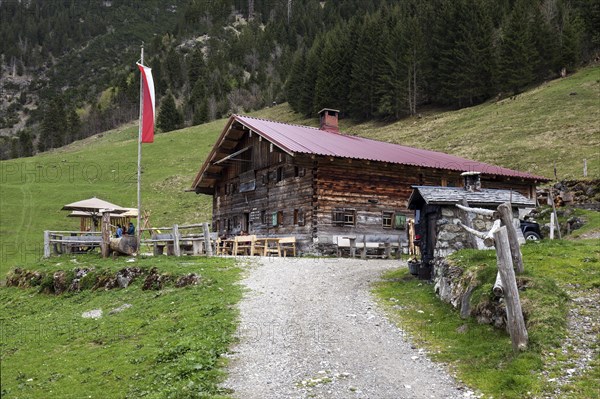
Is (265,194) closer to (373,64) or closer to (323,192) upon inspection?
(323,192)

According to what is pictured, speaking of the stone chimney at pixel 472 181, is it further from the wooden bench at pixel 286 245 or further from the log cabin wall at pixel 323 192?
the wooden bench at pixel 286 245

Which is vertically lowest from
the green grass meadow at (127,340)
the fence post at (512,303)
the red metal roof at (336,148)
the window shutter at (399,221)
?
the green grass meadow at (127,340)

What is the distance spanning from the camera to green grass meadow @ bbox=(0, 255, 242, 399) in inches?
340

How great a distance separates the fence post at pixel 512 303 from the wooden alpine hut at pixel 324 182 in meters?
17.0

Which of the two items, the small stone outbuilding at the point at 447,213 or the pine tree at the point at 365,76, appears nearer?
the small stone outbuilding at the point at 447,213

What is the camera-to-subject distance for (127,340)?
38.4 ft

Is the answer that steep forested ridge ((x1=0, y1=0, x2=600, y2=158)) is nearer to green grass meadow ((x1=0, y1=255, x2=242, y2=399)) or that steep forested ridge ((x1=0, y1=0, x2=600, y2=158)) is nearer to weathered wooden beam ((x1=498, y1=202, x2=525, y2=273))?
green grass meadow ((x1=0, y1=255, x2=242, y2=399))

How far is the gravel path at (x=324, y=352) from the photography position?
8.20 metres

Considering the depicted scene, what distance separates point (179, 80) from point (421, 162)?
126 metres

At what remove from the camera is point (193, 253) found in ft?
76.5

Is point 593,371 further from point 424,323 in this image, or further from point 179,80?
point 179,80

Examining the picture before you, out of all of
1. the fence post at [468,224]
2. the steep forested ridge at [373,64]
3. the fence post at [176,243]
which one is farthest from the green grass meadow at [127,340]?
the steep forested ridge at [373,64]

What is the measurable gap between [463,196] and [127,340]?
10.7m

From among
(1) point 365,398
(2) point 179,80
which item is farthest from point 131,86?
(1) point 365,398
